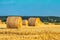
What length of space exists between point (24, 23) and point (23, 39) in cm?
1865

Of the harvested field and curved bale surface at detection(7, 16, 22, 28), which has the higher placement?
curved bale surface at detection(7, 16, 22, 28)

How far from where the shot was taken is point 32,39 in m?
12.5

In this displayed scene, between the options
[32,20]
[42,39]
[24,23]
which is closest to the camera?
[42,39]

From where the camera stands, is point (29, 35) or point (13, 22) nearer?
point (29, 35)

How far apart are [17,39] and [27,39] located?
49 centimetres

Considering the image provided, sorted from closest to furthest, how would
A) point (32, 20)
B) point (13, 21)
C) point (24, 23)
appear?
point (13, 21) < point (32, 20) < point (24, 23)

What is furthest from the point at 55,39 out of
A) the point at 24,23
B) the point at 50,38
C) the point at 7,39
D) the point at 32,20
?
the point at 24,23

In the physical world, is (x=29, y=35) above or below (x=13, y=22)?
below

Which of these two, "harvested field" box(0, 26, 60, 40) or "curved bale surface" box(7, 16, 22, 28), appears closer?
"harvested field" box(0, 26, 60, 40)

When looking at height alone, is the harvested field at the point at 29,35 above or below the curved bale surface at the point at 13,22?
below

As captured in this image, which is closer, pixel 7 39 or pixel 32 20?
pixel 7 39

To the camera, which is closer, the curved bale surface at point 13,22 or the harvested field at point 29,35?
the harvested field at point 29,35

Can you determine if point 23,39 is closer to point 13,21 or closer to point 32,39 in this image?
point 32,39

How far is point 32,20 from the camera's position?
1010 inches
